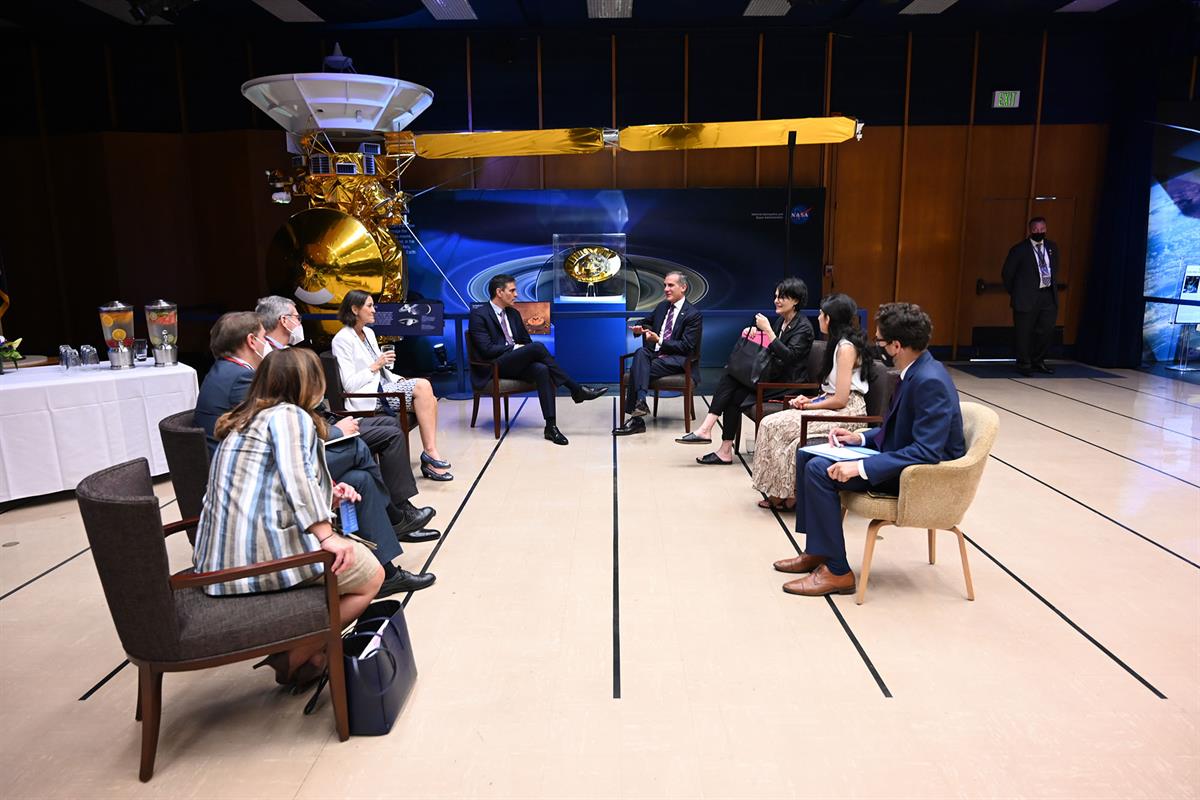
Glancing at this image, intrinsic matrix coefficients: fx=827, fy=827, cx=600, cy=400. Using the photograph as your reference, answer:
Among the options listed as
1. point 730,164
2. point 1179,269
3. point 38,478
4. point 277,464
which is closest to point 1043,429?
point 1179,269

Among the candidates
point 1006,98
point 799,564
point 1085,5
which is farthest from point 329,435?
point 1085,5

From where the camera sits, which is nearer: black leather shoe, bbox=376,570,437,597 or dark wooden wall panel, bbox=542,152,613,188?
black leather shoe, bbox=376,570,437,597

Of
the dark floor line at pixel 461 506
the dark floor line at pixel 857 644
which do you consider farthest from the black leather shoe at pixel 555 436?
the dark floor line at pixel 857 644

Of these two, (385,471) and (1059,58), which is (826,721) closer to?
(385,471)

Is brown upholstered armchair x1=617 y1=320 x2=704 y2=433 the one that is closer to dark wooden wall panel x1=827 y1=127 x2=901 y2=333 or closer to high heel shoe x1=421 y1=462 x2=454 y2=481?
high heel shoe x1=421 y1=462 x2=454 y2=481

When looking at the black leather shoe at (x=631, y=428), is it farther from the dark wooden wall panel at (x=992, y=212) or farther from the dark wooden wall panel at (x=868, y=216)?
the dark wooden wall panel at (x=992, y=212)

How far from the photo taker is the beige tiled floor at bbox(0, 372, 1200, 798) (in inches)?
99.5

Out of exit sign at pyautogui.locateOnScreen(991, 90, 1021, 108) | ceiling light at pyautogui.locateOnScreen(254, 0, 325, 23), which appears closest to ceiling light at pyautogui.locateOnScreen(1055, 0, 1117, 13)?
exit sign at pyautogui.locateOnScreen(991, 90, 1021, 108)

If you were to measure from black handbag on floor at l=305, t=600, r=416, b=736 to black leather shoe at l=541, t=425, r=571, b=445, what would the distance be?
3.66 meters

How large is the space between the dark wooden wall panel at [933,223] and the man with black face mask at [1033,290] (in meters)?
0.92

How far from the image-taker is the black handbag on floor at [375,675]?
269cm

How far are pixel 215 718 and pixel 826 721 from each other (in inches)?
82.2

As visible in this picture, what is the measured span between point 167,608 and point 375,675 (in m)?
0.67

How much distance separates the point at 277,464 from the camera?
2.53 meters
